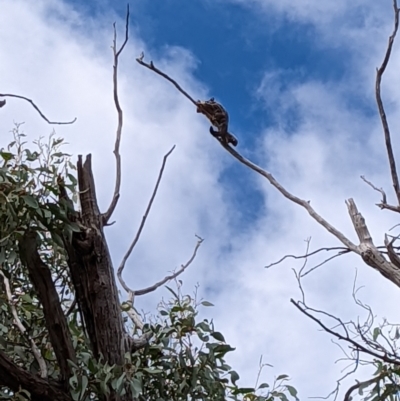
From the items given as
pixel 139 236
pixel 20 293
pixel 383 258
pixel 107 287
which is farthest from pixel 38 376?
pixel 383 258

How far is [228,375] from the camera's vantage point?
4.08 ft

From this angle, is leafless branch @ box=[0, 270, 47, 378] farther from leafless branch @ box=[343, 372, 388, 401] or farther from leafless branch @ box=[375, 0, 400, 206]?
leafless branch @ box=[375, 0, 400, 206]

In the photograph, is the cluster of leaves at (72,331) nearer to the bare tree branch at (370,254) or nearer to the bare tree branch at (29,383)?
the bare tree branch at (29,383)

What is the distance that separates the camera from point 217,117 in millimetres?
969

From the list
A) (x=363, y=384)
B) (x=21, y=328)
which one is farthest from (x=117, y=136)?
(x=363, y=384)

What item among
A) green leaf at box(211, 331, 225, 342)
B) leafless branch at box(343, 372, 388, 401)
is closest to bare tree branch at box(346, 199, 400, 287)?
leafless branch at box(343, 372, 388, 401)

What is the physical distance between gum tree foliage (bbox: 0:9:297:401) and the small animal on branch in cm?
30

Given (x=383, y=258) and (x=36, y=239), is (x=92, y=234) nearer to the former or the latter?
(x=36, y=239)

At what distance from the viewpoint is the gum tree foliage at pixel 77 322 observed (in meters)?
1.06

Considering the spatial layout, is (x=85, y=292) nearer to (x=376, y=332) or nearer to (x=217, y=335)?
(x=217, y=335)

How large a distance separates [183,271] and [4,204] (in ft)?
1.73

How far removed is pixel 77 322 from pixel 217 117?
0.61m

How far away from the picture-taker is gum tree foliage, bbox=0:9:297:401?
41.7 inches

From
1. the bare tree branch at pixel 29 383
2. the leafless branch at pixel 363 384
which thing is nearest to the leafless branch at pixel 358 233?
the leafless branch at pixel 363 384
